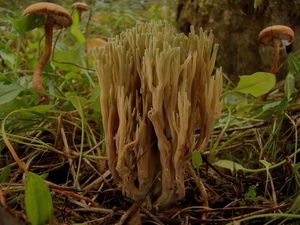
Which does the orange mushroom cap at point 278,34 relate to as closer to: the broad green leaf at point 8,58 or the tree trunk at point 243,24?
the tree trunk at point 243,24

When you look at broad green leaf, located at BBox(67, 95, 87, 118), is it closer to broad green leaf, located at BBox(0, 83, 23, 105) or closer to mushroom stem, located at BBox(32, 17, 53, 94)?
broad green leaf, located at BBox(0, 83, 23, 105)

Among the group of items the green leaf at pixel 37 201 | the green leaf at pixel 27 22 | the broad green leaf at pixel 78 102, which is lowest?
the green leaf at pixel 37 201

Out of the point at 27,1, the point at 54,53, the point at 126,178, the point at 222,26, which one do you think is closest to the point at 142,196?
the point at 126,178

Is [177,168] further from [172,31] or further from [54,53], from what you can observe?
[54,53]

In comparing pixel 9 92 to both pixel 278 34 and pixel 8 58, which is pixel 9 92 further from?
pixel 278 34

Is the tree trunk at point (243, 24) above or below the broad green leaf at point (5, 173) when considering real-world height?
above

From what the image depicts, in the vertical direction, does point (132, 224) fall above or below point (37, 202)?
below

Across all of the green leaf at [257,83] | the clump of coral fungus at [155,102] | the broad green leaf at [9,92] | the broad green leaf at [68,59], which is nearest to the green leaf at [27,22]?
the broad green leaf at [68,59]
